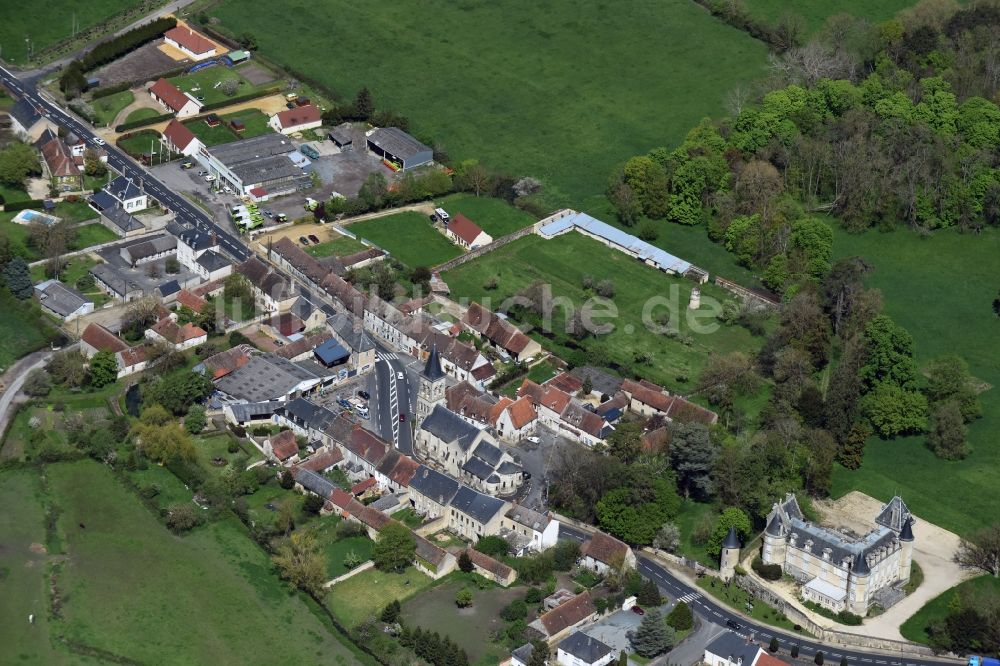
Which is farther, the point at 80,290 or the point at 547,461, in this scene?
the point at 80,290

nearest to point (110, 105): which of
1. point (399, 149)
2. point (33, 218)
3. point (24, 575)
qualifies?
point (33, 218)

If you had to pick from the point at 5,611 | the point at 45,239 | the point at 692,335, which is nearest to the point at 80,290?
the point at 45,239

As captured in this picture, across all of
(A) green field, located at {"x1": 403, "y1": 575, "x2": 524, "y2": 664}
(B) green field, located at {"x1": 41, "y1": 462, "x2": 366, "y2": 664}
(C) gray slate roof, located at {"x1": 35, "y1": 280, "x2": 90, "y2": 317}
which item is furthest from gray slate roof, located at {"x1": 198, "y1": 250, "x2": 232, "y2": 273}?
(A) green field, located at {"x1": 403, "y1": 575, "x2": 524, "y2": 664}

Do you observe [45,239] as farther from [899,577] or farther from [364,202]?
[899,577]

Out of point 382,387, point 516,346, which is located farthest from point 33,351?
point 516,346

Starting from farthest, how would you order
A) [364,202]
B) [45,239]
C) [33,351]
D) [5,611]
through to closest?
[364,202], [45,239], [33,351], [5,611]

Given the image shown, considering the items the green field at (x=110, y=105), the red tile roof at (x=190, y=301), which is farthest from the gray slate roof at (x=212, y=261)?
the green field at (x=110, y=105)

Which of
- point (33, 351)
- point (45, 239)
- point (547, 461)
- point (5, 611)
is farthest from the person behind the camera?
point (45, 239)
